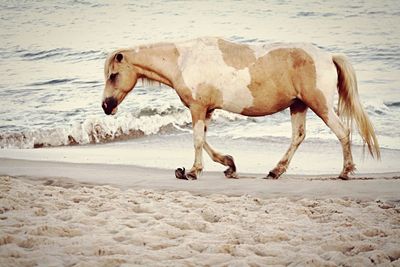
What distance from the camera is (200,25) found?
7824 mm

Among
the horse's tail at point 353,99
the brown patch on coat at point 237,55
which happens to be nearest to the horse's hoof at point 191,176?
the brown patch on coat at point 237,55

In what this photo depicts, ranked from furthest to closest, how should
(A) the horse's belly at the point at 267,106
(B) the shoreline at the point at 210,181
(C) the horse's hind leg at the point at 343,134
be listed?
(A) the horse's belly at the point at 267,106
(C) the horse's hind leg at the point at 343,134
(B) the shoreline at the point at 210,181

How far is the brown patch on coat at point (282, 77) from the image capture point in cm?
401

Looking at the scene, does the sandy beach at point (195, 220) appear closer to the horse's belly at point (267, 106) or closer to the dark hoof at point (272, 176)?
the dark hoof at point (272, 176)

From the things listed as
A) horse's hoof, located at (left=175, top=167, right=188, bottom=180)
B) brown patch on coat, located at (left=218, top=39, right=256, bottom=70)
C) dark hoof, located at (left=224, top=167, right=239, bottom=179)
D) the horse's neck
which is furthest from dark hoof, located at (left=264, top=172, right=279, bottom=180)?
the horse's neck

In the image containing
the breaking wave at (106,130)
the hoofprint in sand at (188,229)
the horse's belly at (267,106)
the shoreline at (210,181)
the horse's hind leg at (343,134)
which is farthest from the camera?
the breaking wave at (106,130)

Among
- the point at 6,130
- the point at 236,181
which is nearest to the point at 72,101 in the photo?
the point at 6,130

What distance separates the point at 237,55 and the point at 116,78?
Result: 2.56 ft

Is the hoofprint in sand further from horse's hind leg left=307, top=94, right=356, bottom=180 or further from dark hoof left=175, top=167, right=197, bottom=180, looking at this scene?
horse's hind leg left=307, top=94, right=356, bottom=180

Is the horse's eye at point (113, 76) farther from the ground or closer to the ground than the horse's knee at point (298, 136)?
farther from the ground

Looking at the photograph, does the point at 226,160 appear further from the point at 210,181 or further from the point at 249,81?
the point at 249,81

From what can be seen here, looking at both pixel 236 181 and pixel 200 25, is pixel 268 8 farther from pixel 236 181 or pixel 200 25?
pixel 236 181

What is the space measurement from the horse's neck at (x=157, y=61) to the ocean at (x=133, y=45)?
1828 mm

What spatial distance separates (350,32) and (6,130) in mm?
3840
